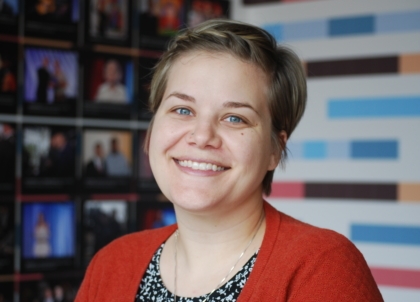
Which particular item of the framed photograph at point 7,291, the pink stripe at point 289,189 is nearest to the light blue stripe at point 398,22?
the pink stripe at point 289,189

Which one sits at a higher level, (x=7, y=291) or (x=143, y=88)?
(x=143, y=88)

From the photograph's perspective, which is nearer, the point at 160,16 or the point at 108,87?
the point at 108,87

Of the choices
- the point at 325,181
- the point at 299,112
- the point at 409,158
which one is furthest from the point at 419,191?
the point at 299,112

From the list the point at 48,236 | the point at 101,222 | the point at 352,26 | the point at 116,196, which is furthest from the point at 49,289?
the point at 352,26

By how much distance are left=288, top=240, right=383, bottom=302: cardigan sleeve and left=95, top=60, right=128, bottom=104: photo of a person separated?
63.7 inches

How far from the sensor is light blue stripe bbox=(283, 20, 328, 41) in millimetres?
3027

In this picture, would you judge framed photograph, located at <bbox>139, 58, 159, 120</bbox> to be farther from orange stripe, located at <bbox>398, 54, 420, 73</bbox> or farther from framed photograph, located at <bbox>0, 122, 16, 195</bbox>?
orange stripe, located at <bbox>398, 54, 420, 73</bbox>

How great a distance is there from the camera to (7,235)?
243cm

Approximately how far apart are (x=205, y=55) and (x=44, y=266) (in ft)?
4.64

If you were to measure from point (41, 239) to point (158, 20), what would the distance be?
3.71 ft

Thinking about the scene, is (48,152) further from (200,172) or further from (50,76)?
(200,172)

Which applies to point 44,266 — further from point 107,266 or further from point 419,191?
point 419,191

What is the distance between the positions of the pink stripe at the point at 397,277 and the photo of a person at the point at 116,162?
1184mm

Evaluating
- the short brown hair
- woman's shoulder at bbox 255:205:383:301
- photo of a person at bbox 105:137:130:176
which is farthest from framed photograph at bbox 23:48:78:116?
woman's shoulder at bbox 255:205:383:301
